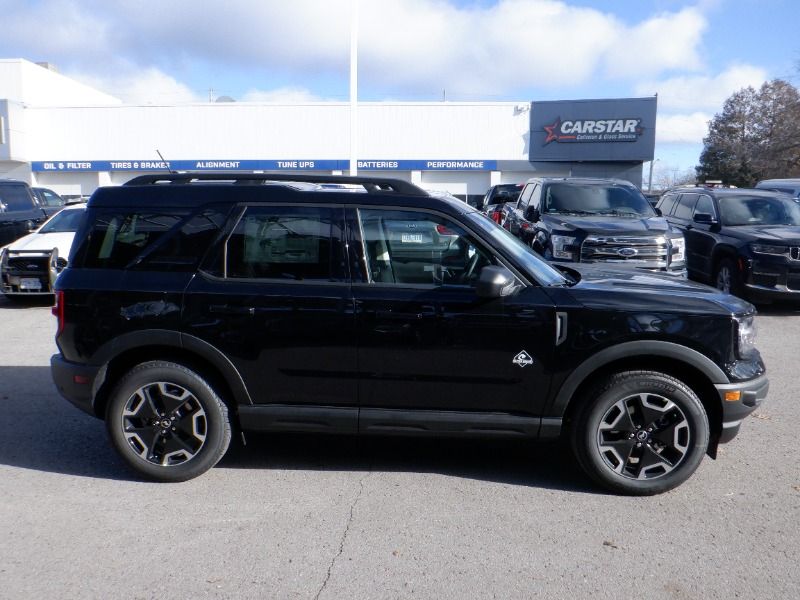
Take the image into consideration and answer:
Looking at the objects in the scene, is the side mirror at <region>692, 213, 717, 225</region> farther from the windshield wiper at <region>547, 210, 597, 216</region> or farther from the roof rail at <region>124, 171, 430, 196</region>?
the roof rail at <region>124, 171, 430, 196</region>

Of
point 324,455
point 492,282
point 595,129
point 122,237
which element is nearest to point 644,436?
point 492,282

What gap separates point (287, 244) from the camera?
15.3ft

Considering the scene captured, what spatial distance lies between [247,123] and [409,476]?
39.1 metres

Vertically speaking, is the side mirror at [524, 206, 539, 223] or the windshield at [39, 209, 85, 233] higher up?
the side mirror at [524, 206, 539, 223]

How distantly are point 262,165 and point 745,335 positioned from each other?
39322 millimetres

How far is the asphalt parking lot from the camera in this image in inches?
138

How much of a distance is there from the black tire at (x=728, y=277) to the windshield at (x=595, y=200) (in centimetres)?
143

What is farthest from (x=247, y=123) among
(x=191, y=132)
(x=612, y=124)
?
(x=612, y=124)

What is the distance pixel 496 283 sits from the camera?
4254 millimetres

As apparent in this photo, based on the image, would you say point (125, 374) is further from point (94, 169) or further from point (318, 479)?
point (94, 169)

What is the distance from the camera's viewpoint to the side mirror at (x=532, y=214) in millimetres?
11363

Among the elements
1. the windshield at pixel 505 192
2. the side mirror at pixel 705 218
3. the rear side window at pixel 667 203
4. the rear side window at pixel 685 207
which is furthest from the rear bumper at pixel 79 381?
the windshield at pixel 505 192

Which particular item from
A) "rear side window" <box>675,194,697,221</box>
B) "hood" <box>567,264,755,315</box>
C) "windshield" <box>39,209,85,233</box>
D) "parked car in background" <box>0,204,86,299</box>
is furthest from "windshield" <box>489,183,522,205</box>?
"hood" <box>567,264,755,315</box>

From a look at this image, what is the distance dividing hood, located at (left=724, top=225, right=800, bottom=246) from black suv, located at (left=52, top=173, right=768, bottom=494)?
6.88 m
